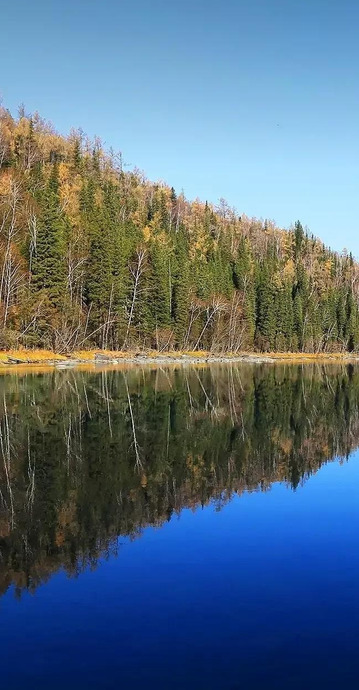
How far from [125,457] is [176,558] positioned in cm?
663

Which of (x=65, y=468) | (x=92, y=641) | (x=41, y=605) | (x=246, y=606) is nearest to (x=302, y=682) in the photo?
(x=246, y=606)

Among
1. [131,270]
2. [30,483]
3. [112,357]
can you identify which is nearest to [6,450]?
[30,483]

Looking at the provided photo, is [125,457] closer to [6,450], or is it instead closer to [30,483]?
[6,450]

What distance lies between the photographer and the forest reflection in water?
941 cm

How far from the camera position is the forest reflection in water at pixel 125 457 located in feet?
30.9

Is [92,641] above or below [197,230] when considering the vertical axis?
below

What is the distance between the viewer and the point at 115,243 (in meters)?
75.4

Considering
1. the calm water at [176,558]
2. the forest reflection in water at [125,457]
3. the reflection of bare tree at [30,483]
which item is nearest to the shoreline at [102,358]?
the forest reflection in water at [125,457]

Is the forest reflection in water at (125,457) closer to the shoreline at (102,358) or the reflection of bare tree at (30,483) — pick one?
the reflection of bare tree at (30,483)

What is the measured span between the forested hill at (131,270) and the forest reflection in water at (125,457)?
2895 centimetres

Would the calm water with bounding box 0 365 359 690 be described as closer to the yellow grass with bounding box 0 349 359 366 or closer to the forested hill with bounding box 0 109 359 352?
the yellow grass with bounding box 0 349 359 366

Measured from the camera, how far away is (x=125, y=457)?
15289mm

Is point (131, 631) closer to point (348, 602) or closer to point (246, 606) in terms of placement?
point (246, 606)

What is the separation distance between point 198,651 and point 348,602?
2377 millimetres
